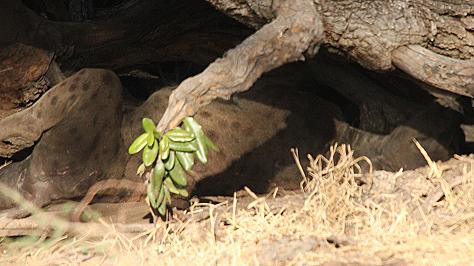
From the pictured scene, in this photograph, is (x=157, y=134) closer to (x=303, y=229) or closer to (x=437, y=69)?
(x=303, y=229)

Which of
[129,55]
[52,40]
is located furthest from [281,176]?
[52,40]

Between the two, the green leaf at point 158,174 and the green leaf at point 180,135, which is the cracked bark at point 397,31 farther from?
the green leaf at point 158,174

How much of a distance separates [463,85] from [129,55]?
2183 millimetres

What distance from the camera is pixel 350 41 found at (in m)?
3.53

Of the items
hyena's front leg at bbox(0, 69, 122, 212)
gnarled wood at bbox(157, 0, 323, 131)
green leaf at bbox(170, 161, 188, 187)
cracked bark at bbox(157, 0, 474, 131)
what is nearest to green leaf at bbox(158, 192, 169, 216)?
green leaf at bbox(170, 161, 188, 187)

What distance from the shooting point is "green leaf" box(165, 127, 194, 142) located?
120 inches

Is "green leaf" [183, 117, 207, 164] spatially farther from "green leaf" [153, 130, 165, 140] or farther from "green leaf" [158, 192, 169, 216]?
"green leaf" [158, 192, 169, 216]

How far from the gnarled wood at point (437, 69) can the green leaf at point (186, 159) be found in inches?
45.2

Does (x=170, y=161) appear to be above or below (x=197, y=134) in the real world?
below

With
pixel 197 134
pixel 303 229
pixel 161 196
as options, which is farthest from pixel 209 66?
pixel 303 229

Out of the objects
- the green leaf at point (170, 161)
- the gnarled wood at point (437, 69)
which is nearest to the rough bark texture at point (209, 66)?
the gnarled wood at point (437, 69)

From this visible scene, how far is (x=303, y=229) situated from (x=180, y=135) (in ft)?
2.20

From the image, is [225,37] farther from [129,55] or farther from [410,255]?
[410,255]

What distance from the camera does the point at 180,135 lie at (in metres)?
3.05
